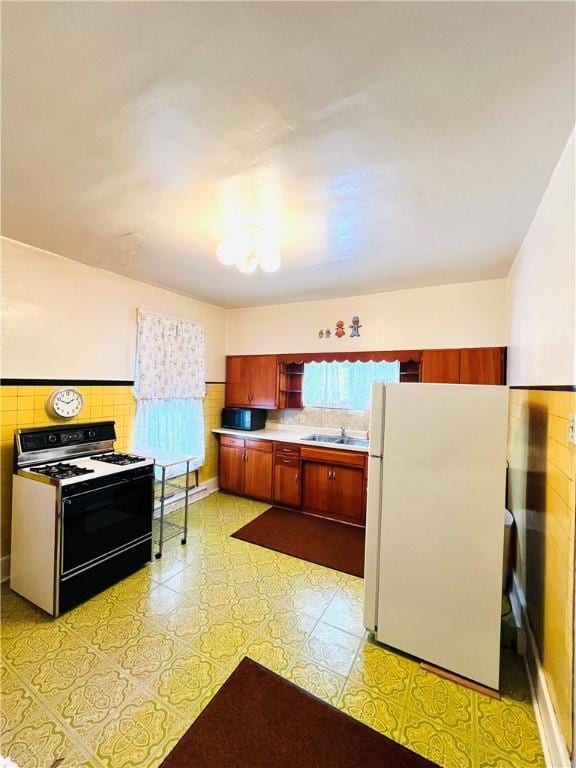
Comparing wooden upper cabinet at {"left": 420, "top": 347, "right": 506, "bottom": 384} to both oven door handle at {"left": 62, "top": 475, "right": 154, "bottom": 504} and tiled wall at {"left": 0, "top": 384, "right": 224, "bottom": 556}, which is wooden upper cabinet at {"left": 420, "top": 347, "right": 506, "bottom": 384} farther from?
tiled wall at {"left": 0, "top": 384, "right": 224, "bottom": 556}

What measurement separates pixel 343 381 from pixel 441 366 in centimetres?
117

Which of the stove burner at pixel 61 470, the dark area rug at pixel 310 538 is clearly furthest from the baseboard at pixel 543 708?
the stove burner at pixel 61 470

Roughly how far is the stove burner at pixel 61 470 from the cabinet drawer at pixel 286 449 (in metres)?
2.02

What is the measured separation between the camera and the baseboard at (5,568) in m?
2.42

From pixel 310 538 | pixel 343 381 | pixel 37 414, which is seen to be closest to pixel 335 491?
pixel 310 538

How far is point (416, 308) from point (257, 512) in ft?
9.69

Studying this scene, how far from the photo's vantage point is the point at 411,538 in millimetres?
1812

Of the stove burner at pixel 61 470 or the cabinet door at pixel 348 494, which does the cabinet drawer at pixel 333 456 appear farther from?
the stove burner at pixel 61 470

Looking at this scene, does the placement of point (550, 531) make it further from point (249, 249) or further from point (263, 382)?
point (263, 382)

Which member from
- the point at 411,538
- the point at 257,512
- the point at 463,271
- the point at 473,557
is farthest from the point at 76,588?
the point at 463,271

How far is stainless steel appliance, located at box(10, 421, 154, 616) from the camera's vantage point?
2092mm

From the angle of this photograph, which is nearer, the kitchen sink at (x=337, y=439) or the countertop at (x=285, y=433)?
the countertop at (x=285, y=433)

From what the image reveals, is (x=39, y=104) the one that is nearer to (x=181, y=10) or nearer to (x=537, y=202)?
(x=181, y=10)

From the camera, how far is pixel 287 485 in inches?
150
